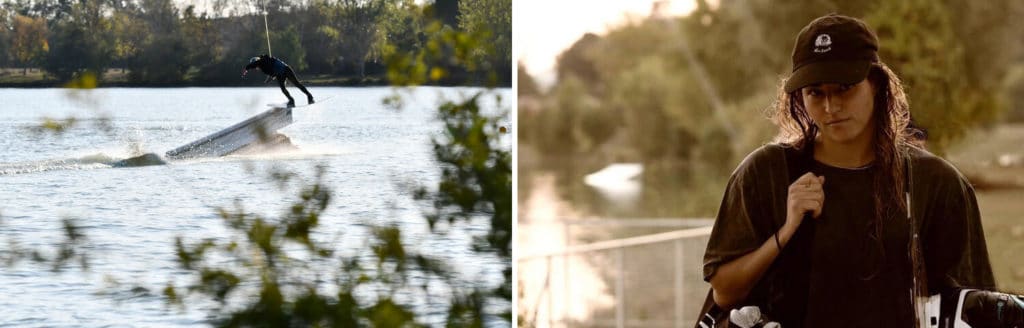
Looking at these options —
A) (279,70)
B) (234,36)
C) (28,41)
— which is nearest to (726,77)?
(279,70)

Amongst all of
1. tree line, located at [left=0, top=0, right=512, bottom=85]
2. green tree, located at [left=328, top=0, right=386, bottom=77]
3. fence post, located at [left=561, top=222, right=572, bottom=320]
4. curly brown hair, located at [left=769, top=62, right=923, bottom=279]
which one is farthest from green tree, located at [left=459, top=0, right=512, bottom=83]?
curly brown hair, located at [left=769, top=62, right=923, bottom=279]

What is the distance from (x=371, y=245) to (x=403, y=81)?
0.50 m

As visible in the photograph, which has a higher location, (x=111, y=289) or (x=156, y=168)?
(x=156, y=168)

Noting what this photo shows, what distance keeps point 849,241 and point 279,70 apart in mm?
2000

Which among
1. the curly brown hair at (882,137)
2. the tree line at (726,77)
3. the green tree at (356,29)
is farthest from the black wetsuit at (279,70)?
the curly brown hair at (882,137)

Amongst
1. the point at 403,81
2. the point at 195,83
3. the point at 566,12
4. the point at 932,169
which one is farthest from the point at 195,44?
the point at 932,169

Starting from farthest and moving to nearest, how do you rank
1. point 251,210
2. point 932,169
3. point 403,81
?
point 251,210
point 403,81
point 932,169

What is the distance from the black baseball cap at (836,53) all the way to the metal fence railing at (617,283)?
1.64 meters

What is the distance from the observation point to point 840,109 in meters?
1.71

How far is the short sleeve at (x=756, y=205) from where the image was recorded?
1.73 metres

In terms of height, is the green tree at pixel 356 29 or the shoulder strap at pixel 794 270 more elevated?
the green tree at pixel 356 29

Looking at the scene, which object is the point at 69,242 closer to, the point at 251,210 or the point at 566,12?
the point at 251,210

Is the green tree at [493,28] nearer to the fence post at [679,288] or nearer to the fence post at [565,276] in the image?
the fence post at [565,276]

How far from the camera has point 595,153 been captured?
331 centimetres
